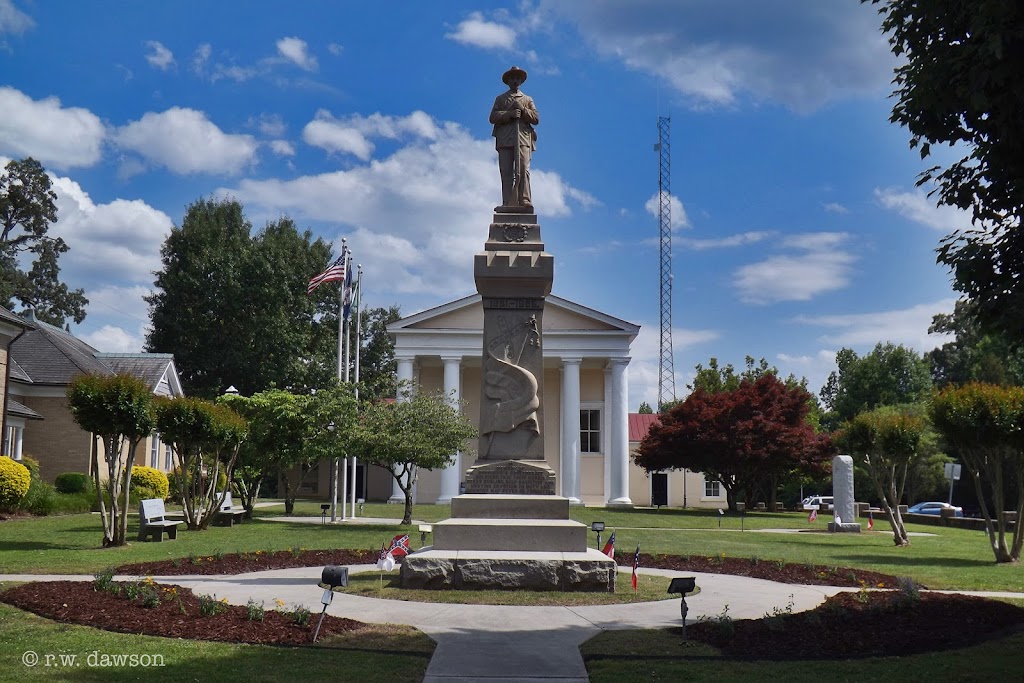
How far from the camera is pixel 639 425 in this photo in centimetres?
6100

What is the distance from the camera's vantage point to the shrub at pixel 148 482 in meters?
36.6

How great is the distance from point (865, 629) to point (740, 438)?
35.6 m

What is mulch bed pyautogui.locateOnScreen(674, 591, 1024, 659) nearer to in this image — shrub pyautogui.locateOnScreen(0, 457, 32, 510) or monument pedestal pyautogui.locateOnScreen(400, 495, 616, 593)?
monument pedestal pyautogui.locateOnScreen(400, 495, 616, 593)

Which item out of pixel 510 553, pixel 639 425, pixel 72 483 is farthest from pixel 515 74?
pixel 639 425

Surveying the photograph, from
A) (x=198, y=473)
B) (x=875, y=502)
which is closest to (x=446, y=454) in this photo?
(x=198, y=473)

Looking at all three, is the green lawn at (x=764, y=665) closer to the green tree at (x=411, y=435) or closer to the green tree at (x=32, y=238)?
the green tree at (x=411, y=435)

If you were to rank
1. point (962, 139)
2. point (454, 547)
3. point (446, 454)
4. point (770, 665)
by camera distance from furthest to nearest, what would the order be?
point (446, 454)
point (454, 547)
point (962, 139)
point (770, 665)

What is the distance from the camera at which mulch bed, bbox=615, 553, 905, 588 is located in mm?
15277

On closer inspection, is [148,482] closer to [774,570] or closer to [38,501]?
[38,501]

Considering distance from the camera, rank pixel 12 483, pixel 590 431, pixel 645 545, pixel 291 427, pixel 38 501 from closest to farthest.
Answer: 1. pixel 645 545
2. pixel 12 483
3. pixel 38 501
4. pixel 291 427
5. pixel 590 431

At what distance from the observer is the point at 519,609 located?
1130 cm

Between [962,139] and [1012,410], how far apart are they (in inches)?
532

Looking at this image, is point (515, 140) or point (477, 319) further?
point (477, 319)

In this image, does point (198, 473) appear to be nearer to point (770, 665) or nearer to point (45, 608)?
point (45, 608)
